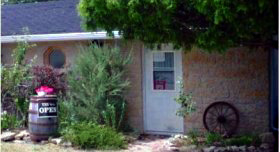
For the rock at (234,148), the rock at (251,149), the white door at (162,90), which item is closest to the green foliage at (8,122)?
the white door at (162,90)

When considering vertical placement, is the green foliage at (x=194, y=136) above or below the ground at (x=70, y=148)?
above

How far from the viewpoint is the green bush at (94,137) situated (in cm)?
998

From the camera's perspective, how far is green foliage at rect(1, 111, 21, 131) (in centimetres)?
1206

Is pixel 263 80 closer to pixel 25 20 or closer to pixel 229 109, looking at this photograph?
pixel 229 109

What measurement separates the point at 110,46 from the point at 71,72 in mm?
1070

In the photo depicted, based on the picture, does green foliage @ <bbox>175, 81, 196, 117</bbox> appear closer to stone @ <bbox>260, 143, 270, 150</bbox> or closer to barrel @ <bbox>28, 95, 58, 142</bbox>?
stone @ <bbox>260, 143, 270, 150</bbox>

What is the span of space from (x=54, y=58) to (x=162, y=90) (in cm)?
317

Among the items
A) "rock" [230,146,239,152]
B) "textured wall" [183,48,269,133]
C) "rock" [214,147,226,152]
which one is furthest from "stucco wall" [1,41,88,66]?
"rock" [230,146,239,152]

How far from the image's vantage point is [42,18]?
565 inches

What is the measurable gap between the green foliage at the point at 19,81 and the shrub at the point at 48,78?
0.52ft

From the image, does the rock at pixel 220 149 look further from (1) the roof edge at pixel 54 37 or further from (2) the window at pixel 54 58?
(2) the window at pixel 54 58

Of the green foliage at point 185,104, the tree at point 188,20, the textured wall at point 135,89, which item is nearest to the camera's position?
the tree at point 188,20

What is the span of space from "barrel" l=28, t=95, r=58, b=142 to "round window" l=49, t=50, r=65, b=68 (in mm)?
2300

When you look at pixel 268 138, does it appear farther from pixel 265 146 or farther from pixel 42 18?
pixel 42 18
